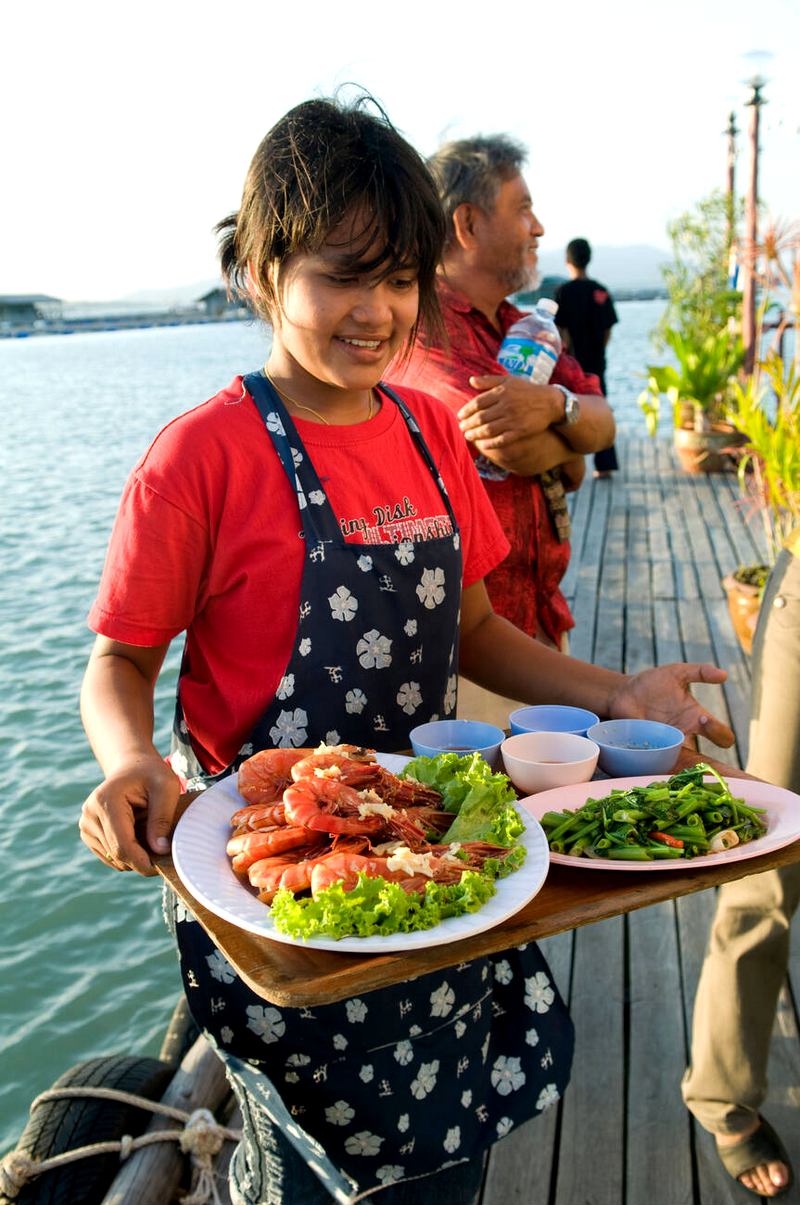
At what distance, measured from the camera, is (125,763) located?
1537 mm

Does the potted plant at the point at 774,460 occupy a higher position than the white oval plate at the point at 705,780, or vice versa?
the white oval plate at the point at 705,780

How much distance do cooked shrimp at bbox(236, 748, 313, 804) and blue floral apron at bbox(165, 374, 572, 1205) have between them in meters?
0.16

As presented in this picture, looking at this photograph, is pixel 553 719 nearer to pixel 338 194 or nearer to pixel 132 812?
pixel 132 812

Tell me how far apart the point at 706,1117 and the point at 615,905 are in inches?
62.2

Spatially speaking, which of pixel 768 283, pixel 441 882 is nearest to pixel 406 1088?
pixel 441 882

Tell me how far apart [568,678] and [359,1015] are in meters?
0.74

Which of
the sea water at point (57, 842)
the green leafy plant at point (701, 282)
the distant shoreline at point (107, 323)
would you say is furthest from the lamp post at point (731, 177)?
the distant shoreline at point (107, 323)

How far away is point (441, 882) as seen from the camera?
4.38 ft

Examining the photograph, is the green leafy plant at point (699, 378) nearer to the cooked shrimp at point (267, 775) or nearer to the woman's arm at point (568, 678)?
the woman's arm at point (568, 678)

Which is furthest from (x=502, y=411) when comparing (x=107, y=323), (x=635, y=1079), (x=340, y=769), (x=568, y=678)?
(x=107, y=323)

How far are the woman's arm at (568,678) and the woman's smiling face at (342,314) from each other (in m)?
0.57

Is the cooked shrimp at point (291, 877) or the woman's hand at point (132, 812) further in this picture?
the woman's hand at point (132, 812)

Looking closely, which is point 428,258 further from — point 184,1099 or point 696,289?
point 696,289

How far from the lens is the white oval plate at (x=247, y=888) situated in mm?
1224
